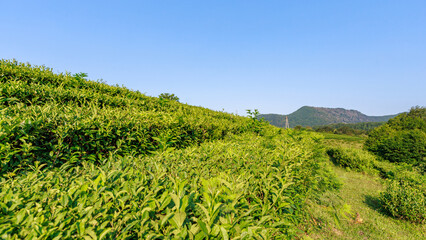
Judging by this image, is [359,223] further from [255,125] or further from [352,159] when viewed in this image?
[352,159]

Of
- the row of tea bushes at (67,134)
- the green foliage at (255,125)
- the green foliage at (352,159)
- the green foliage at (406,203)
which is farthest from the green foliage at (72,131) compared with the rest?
the green foliage at (352,159)

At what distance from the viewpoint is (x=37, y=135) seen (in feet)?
7.69

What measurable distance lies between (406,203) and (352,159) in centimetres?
909

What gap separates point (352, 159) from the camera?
1428 centimetres

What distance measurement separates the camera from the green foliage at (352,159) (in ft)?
45.4

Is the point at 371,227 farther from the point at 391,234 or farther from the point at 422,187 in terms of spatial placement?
the point at 422,187

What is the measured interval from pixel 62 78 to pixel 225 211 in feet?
26.4

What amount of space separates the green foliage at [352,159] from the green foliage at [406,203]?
7629 millimetres

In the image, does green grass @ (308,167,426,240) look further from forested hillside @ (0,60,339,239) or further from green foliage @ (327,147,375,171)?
green foliage @ (327,147,375,171)

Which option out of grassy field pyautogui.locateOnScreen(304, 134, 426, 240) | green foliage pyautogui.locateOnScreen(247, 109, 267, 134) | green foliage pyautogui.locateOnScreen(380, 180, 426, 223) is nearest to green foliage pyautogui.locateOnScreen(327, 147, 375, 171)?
grassy field pyautogui.locateOnScreen(304, 134, 426, 240)

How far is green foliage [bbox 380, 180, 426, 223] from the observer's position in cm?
618


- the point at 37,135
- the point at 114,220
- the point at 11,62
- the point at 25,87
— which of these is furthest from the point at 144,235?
the point at 11,62

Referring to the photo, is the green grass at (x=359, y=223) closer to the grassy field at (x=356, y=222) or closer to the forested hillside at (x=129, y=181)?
the grassy field at (x=356, y=222)

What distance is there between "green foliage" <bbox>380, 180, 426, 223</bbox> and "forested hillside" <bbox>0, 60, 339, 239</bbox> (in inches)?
139
